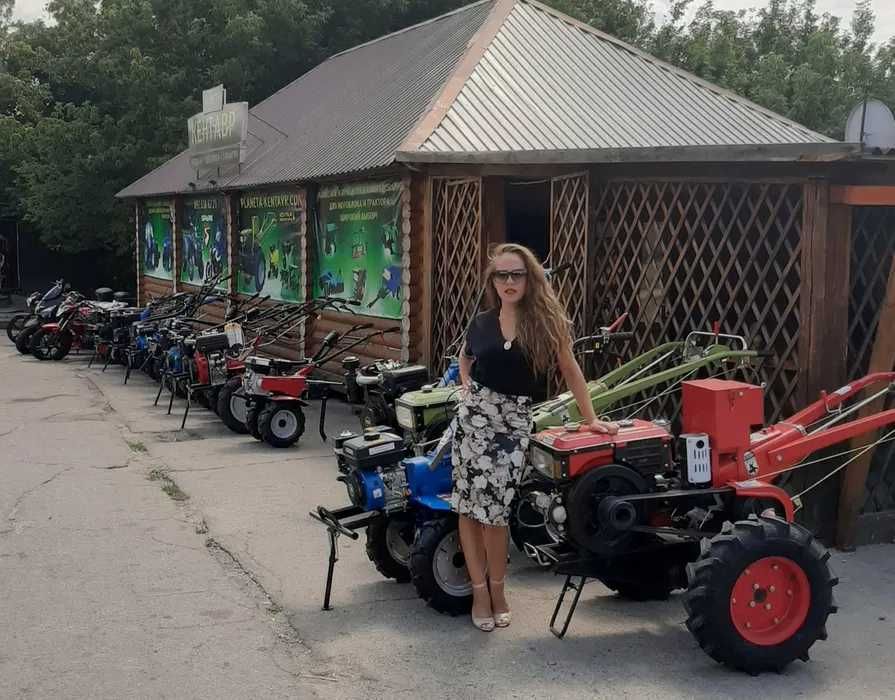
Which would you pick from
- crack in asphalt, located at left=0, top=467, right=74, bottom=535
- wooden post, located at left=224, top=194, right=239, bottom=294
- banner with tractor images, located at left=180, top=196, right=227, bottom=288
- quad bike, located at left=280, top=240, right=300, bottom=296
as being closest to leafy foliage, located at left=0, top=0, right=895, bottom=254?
banner with tractor images, located at left=180, top=196, right=227, bottom=288

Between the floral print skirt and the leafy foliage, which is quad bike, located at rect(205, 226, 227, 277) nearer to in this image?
the leafy foliage

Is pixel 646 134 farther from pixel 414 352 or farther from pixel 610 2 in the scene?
pixel 610 2

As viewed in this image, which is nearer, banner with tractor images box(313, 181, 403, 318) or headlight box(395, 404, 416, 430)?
headlight box(395, 404, 416, 430)

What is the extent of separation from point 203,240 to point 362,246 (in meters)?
7.85

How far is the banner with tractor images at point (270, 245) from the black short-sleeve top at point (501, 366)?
10771 millimetres

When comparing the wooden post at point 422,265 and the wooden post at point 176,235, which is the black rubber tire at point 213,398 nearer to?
the wooden post at point 422,265

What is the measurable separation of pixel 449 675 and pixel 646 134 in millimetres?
9639

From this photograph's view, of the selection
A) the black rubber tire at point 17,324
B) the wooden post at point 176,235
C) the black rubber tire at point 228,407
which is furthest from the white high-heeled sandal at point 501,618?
the wooden post at point 176,235

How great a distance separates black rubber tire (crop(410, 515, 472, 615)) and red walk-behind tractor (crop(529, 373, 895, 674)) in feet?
1.60

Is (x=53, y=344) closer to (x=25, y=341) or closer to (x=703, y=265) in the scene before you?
(x=25, y=341)

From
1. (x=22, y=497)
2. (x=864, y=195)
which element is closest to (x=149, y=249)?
(x=22, y=497)

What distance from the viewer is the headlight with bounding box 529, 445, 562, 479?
4.96 meters

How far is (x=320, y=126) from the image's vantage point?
1684 cm

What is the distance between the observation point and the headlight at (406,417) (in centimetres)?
689
